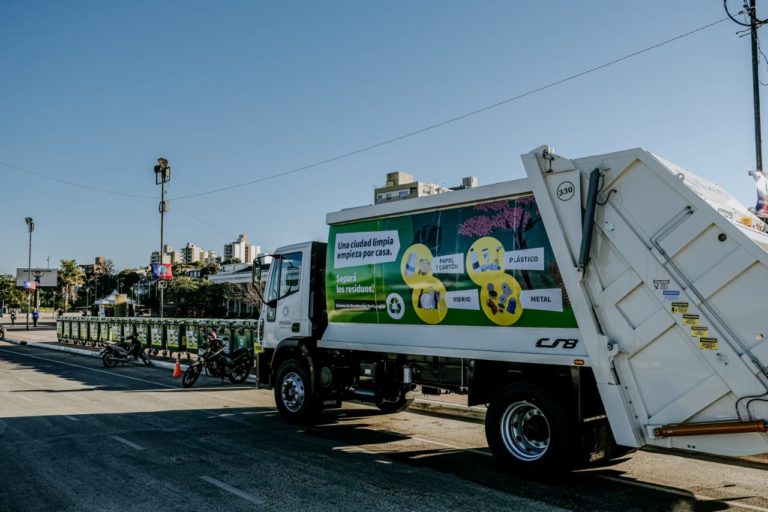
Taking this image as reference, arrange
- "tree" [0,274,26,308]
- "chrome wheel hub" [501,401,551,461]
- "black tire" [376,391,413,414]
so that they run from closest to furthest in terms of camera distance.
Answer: "chrome wheel hub" [501,401,551,461]
"black tire" [376,391,413,414]
"tree" [0,274,26,308]

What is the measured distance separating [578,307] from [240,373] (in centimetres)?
1187

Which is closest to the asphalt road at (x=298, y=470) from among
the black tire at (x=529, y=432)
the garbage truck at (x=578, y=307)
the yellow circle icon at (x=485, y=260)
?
the black tire at (x=529, y=432)

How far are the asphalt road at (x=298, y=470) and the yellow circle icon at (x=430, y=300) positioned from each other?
1869 millimetres

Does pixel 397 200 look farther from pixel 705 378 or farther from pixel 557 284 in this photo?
pixel 705 378

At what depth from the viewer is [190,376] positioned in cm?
1502

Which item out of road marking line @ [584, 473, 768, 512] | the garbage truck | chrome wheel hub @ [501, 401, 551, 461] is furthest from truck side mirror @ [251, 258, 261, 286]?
road marking line @ [584, 473, 768, 512]

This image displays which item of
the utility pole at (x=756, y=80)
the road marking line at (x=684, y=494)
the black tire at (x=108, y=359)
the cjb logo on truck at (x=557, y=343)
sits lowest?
the black tire at (x=108, y=359)

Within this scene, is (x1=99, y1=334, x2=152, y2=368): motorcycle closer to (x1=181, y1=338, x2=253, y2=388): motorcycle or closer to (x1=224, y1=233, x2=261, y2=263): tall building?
(x1=181, y1=338, x2=253, y2=388): motorcycle

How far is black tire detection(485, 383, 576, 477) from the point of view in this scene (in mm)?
6176

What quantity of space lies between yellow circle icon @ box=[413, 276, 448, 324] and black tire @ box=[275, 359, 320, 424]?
107 inches

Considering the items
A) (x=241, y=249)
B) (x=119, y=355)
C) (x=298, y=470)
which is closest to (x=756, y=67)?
(x=298, y=470)

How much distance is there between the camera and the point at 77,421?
9812mm

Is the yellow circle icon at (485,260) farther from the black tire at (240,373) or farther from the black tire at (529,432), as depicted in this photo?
the black tire at (240,373)

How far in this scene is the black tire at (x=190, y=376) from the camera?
48.8 ft
